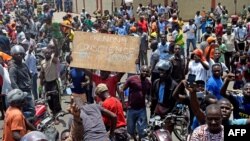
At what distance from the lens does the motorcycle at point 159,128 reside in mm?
6879

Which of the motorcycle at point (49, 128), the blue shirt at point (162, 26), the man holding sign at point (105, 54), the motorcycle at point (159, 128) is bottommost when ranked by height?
the motorcycle at point (49, 128)

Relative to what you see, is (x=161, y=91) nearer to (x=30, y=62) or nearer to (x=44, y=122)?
(x=44, y=122)

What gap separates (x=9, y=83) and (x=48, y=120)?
1.63m

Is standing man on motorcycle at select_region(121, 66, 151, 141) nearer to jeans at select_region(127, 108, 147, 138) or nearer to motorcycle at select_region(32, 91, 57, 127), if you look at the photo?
jeans at select_region(127, 108, 147, 138)

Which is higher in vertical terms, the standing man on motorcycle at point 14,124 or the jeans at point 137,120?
Answer: the standing man on motorcycle at point 14,124

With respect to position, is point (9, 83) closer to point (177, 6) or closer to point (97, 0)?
point (177, 6)

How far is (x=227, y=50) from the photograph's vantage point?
14.6 m

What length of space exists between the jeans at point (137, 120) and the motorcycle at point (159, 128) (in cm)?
35

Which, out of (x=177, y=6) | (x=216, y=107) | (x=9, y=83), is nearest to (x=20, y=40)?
(x=9, y=83)

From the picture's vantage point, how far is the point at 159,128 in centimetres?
773

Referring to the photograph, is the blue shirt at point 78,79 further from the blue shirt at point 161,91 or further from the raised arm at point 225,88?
the raised arm at point 225,88

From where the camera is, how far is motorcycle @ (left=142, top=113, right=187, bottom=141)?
6.88 meters

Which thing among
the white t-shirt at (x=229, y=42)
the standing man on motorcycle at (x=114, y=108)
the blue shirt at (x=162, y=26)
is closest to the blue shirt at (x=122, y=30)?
the blue shirt at (x=162, y=26)

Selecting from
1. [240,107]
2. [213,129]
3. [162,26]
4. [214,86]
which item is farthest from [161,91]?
[162,26]
